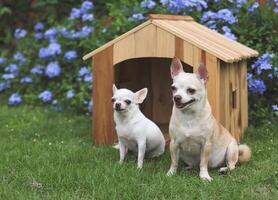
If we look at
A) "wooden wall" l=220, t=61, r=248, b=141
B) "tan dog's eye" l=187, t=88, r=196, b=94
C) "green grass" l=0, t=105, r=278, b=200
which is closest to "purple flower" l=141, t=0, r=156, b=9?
"wooden wall" l=220, t=61, r=248, b=141

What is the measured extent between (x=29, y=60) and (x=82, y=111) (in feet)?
4.82

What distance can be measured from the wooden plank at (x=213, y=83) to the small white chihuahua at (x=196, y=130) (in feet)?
1.19

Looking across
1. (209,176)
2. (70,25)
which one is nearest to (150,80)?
(70,25)

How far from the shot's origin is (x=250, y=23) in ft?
22.8

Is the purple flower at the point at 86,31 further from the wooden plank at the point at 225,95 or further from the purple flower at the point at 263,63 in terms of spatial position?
the wooden plank at the point at 225,95

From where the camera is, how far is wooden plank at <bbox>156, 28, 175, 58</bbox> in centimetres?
535

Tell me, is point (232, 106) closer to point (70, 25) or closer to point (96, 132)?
point (96, 132)

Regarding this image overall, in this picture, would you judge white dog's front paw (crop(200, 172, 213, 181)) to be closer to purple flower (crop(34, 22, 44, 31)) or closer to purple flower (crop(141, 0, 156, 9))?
purple flower (crop(141, 0, 156, 9))

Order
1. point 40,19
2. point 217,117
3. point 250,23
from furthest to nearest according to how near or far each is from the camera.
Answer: point 40,19, point 250,23, point 217,117

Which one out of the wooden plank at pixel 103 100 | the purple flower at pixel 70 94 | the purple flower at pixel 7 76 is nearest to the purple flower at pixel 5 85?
the purple flower at pixel 7 76

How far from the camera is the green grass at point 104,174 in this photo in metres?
4.11

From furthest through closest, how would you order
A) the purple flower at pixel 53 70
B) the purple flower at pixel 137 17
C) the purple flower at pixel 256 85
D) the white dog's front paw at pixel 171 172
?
the purple flower at pixel 53 70
the purple flower at pixel 137 17
the purple flower at pixel 256 85
the white dog's front paw at pixel 171 172

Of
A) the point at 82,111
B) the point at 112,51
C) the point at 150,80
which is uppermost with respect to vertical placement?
the point at 112,51

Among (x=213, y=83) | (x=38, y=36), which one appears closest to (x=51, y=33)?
(x=38, y=36)
